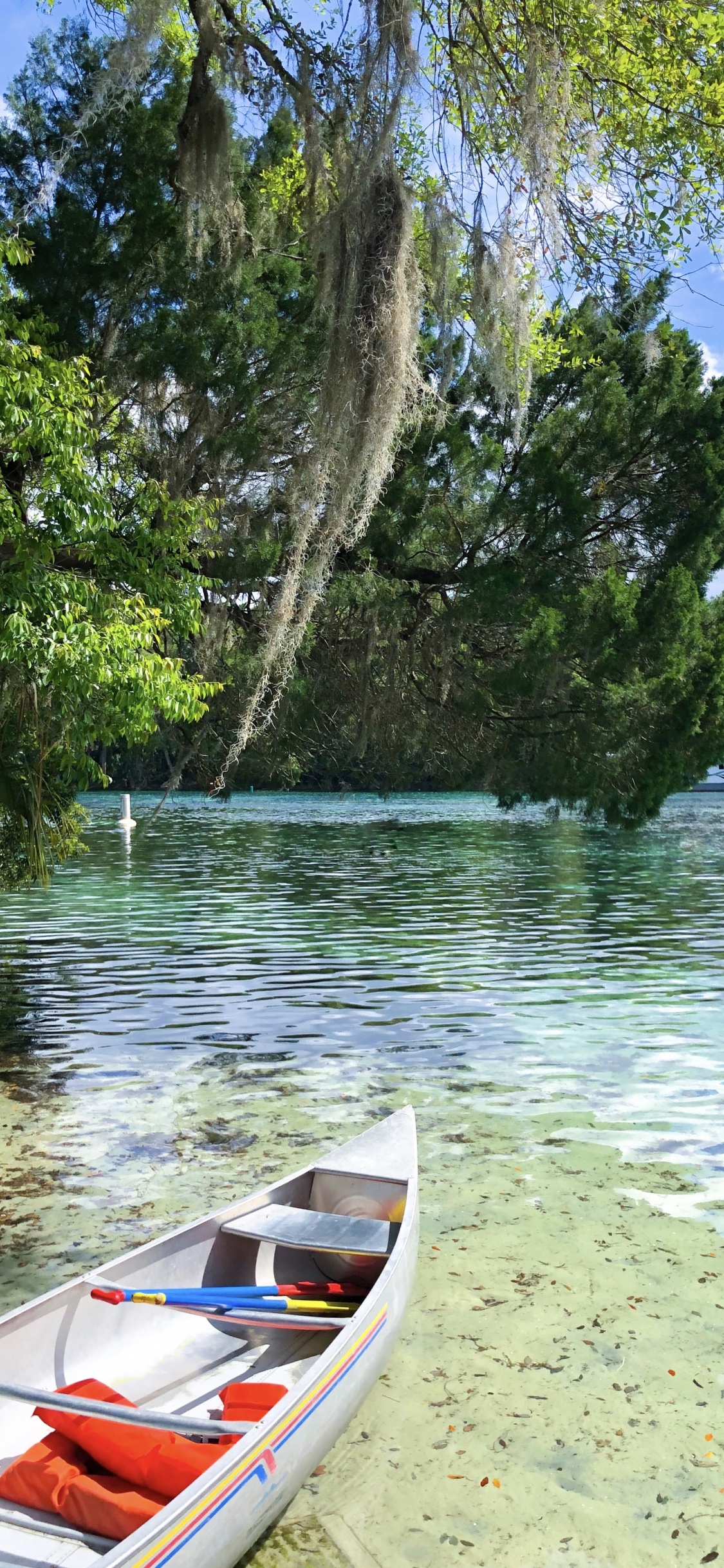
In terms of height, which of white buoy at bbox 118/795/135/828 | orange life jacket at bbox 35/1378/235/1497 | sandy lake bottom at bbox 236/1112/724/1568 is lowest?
sandy lake bottom at bbox 236/1112/724/1568

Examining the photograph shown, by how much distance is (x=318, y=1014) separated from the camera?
1025 centimetres

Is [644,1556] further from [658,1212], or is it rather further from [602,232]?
[602,232]

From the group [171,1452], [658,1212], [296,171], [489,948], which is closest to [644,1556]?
[171,1452]

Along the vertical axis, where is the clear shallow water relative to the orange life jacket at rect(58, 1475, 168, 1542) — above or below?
below

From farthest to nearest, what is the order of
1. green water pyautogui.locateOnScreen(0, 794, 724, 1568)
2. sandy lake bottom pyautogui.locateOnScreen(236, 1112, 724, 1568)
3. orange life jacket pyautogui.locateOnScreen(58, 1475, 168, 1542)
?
green water pyautogui.locateOnScreen(0, 794, 724, 1568)
sandy lake bottom pyautogui.locateOnScreen(236, 1112, 724, 1568)
orange life jacket pyautogui.locateOnScreen(58, 1475, 168, 1542)

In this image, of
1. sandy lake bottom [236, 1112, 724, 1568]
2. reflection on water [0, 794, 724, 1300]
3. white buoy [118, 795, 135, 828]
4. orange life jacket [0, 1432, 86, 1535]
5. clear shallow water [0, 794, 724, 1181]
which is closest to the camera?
orange life jacket [0, 1432, 86, 1535]

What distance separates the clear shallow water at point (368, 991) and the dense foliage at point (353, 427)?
183 centimetres

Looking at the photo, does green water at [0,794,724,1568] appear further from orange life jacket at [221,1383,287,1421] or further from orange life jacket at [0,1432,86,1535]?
orange life jacket at [0,1432,86,1535]

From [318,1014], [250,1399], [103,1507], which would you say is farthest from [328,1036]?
[103,1507]

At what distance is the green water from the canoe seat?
1.61 feet

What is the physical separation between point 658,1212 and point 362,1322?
7.43 feet

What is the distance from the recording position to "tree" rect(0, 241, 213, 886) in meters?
6.68

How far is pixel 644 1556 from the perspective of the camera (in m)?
3.30

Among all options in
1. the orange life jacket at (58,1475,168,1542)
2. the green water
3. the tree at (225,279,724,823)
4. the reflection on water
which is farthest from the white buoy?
the orange life jacket at (58,1475,168,1542)
